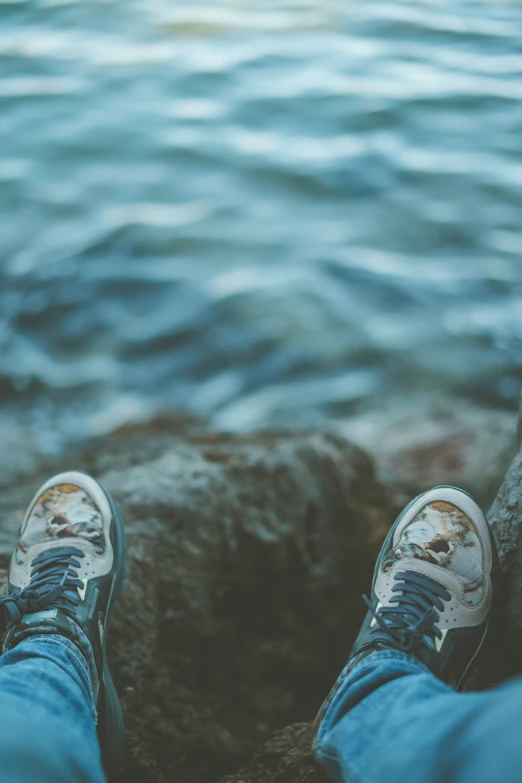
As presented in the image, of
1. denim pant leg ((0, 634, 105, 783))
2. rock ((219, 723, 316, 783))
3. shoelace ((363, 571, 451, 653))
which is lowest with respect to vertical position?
rock ((219, 723, 316, 783))

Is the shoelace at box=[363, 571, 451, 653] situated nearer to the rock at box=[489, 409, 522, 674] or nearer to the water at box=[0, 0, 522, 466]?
the rock at box=[489, 409, 522, 674]

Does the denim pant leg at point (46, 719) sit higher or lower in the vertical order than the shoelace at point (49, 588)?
higher

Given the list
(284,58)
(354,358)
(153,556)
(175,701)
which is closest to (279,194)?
(354,358)

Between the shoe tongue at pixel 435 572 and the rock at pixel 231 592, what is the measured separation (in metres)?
0.36

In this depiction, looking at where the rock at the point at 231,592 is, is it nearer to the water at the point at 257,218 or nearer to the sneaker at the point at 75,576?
the sneaker at the point at 75,576

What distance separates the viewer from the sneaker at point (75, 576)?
63.6 inches

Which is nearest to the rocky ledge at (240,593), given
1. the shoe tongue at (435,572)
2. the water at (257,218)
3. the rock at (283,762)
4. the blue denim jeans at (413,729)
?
the rock at (283,762)

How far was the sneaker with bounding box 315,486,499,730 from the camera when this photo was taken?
5.33ft

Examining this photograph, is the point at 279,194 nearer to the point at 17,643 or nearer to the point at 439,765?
the point at 17,643

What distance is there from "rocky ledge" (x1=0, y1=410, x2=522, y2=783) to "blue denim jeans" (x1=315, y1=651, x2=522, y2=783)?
0.30 metres

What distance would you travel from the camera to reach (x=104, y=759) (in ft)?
4.98

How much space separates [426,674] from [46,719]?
679 millimetres

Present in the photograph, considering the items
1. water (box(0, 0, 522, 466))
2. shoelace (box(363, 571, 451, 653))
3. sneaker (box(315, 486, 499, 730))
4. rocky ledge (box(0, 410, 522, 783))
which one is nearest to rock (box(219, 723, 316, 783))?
rocky ledge (box(0, 410, 522, 783))

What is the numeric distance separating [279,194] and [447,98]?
5.92 ft
